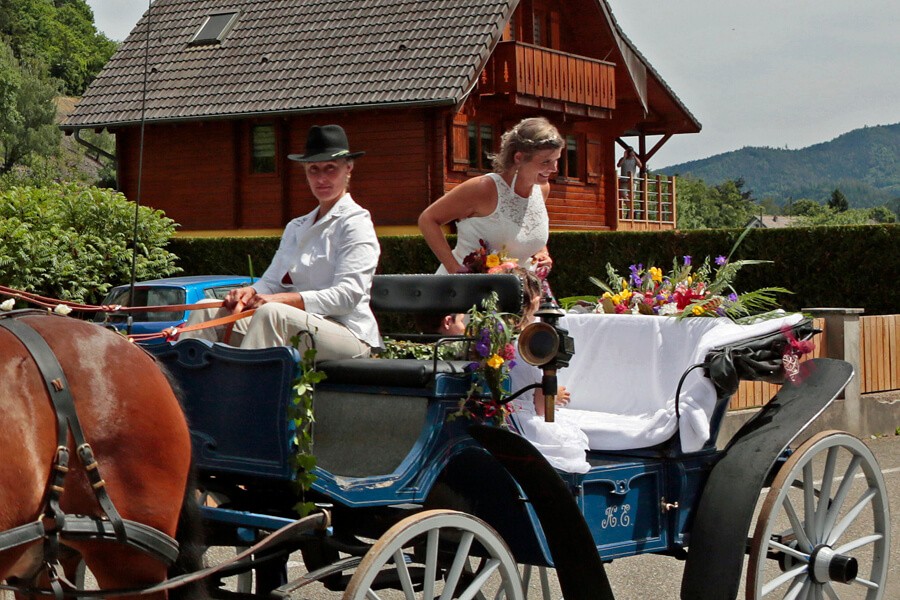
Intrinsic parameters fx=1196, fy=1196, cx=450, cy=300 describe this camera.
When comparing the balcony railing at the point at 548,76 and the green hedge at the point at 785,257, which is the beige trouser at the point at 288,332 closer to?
the green hedge at the point at 785,257

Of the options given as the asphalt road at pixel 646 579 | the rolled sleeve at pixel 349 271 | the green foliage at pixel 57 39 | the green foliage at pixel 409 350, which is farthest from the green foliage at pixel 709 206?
the rolled sleeve at pixel 349 271

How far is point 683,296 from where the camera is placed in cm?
518

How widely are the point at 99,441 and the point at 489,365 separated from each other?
1.40 meters

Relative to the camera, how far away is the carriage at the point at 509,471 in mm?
3863

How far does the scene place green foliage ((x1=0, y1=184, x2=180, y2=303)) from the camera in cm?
1759

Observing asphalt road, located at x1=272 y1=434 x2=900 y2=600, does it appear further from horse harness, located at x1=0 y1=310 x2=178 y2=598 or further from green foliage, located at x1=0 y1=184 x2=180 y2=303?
green foliage, located at x1=0 y1=184 x2=180 y2=303

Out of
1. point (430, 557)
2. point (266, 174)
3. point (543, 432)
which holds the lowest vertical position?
point (430, 557)

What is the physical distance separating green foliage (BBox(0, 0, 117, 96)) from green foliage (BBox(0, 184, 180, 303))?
Answer: 5873 cm

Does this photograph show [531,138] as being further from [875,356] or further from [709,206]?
[709,206]

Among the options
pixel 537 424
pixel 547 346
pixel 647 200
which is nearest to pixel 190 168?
pixel 647 200

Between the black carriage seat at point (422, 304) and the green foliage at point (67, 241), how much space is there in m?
13.9

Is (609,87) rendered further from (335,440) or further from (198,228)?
(335,440)

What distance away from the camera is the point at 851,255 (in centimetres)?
1531

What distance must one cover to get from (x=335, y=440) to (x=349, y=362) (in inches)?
11.7
